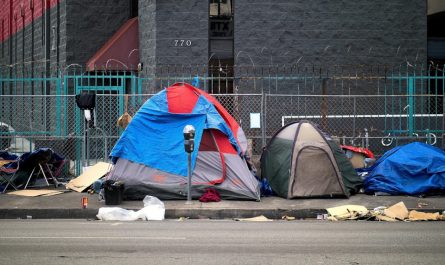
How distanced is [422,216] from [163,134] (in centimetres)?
510

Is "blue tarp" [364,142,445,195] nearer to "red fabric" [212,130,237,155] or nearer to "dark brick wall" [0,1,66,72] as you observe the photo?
"red fabric" [212,130,237,155]

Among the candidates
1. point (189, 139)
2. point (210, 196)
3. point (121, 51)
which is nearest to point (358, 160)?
point (210, 196)

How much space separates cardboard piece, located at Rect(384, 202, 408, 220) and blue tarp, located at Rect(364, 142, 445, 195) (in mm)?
1466

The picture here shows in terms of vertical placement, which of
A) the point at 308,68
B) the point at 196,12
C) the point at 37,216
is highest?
the point at 196,12

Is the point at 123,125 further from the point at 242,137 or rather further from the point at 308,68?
the point at 308,68

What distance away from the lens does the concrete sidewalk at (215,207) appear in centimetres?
1141

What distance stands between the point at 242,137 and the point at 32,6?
695 inches

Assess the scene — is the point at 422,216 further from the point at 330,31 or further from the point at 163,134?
the point at 330,31

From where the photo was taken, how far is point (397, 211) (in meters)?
11.1

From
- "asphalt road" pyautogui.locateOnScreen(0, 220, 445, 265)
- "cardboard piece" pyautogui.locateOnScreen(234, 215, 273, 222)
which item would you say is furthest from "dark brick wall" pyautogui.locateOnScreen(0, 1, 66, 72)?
"asphalt road" pyautogui.locateOnScreen(0, 220, 445, 265)

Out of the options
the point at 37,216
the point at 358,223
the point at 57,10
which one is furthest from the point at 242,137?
the point at 57,10

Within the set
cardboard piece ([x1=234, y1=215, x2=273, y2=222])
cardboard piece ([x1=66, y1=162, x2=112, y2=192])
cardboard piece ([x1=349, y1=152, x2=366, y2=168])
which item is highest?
cardboard piece ([x1=349, y1=152, x2=366, y2=168])

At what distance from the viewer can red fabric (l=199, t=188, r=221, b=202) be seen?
12.1 m

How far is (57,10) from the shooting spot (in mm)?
22344
